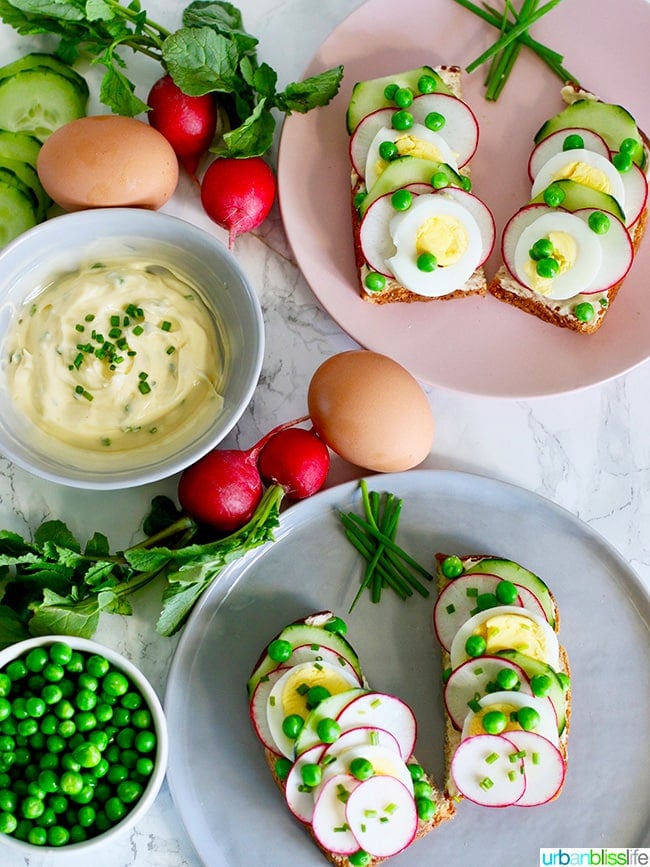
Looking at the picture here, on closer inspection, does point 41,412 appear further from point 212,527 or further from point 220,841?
point 220,841

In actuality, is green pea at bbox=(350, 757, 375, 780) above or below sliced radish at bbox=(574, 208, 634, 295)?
below

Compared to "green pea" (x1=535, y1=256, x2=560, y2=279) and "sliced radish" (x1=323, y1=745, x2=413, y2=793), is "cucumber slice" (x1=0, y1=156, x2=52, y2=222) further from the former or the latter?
"sliced radish" (x1=323, y1=745, x2=413, y2=793)

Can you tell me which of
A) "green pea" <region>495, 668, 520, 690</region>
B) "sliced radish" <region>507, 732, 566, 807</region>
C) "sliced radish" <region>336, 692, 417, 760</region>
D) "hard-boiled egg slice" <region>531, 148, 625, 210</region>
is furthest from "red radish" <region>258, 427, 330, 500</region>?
"hard-boiled egg slice" <region>531, 148, 625, 210</region>

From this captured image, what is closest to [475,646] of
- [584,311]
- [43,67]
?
[584,311]

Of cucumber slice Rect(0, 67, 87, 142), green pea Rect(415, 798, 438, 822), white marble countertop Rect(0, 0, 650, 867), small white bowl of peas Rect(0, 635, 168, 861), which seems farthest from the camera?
white marble countertop Rect(0, 0, 650, 867)

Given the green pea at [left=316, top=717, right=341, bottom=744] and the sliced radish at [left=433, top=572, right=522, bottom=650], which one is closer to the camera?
the green pea at [left=316, top=717, right=341, bottom=744]

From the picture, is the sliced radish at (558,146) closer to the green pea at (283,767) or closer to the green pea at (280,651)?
the green pea at (280,651)

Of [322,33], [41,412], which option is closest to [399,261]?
[322,33]
